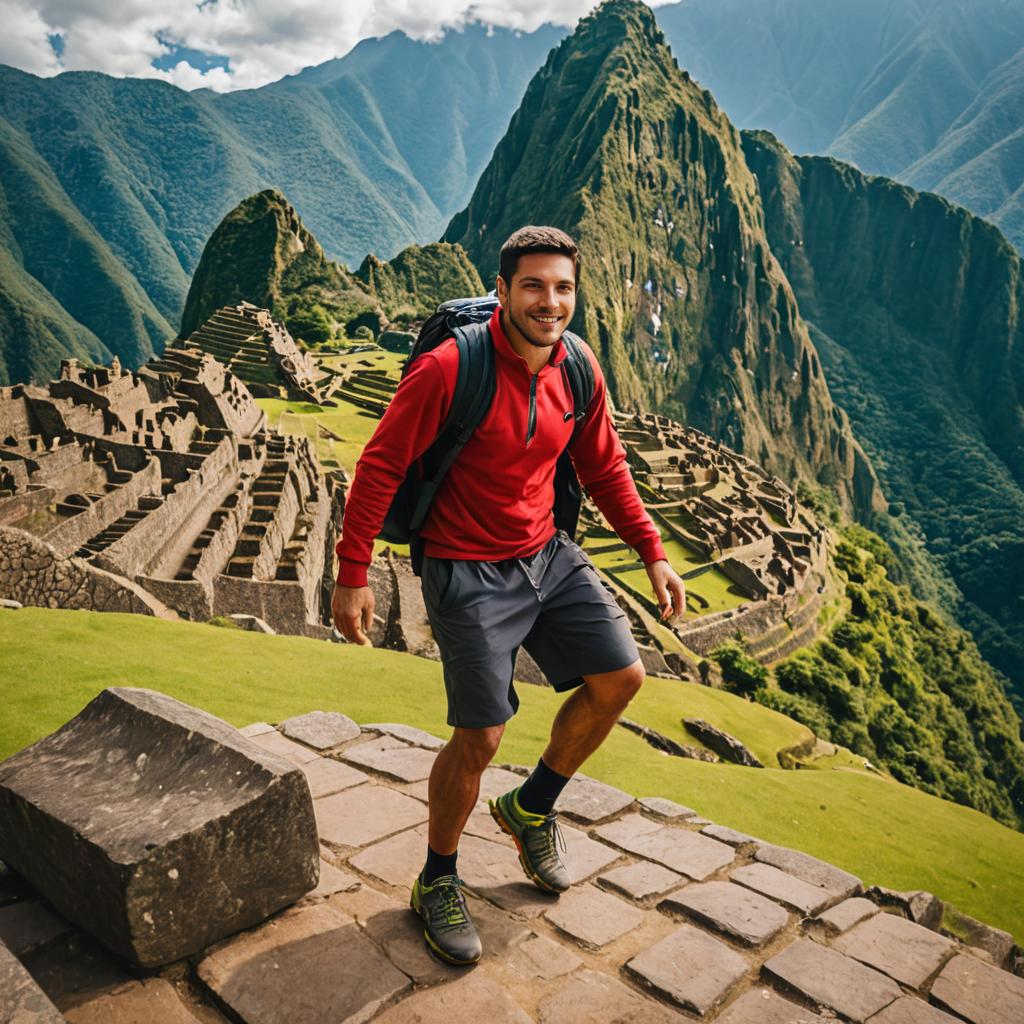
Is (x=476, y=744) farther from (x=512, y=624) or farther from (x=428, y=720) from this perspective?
(x=428, y=720)

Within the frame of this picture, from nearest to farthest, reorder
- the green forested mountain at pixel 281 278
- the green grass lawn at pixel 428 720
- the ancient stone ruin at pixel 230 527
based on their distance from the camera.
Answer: the green grass lawn at pixel 428 720 → the ancient stone ruin at pixel 230 527 → the green forested mountain at pixel 281 278

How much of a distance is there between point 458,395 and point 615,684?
1.37m

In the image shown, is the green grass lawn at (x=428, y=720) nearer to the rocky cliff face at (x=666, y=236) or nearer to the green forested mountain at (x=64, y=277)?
the green forested mountain at (x=64, y=277)

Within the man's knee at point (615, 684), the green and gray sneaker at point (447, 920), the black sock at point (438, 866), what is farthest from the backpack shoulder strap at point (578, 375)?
the green and gray sneaker at point (447, 920)

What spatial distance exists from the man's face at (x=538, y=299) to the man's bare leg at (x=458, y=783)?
5.16 feet

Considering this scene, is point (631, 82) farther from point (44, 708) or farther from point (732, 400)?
point (44, 708)

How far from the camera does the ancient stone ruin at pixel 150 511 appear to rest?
36.6 feet

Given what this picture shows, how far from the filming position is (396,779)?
4.63 metres

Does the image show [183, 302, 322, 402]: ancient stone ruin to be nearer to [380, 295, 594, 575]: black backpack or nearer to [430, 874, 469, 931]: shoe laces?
[380, 295, 594, 575]: black backpack

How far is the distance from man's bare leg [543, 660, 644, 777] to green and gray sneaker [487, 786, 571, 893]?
0.24 metres

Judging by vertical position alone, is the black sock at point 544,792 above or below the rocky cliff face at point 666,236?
below

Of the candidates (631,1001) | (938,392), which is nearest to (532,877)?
(631,1001)

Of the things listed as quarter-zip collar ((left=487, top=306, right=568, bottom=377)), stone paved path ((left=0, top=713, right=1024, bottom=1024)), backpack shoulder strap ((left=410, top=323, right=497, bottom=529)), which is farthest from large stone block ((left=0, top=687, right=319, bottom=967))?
quarter-zip collar ((left=487, top=306, right=568, bottom=377))

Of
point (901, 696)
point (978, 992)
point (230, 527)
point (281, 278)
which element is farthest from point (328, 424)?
point (281, 278)
